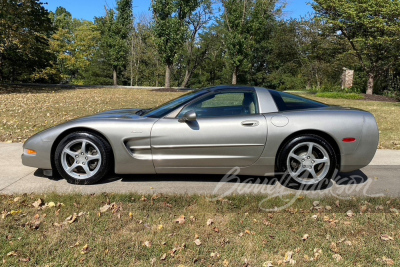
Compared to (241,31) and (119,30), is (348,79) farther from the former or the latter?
(119,30)

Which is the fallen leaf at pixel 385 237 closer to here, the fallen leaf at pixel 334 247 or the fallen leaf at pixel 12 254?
the fallen leaf at pixel 334 247

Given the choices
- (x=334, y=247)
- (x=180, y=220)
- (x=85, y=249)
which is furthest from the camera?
(x=180, y=220)

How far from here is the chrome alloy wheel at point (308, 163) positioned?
398cm

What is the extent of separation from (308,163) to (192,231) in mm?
1870

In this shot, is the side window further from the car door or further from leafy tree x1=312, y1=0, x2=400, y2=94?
leafy tree x1=312, y1=0, x2=400, y2=94

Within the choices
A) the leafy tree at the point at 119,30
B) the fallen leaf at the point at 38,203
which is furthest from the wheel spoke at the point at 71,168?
the leafy tree at the point at 119,30

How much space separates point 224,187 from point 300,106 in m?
1.46

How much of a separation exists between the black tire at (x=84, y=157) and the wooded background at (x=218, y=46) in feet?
57.1

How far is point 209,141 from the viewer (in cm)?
391


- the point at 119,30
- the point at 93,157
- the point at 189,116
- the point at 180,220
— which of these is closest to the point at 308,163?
the point at 189,116

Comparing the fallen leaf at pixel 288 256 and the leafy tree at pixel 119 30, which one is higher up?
A: the leafy tree at pixel 119 30

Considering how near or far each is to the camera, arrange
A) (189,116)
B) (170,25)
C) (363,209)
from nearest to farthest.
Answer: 1. (363,209)
2. (189,116)
3. (170,25)

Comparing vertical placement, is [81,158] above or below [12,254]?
above

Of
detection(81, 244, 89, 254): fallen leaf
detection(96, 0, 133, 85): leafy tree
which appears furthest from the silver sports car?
detection(96, 0, 133, 85): leafy tree
